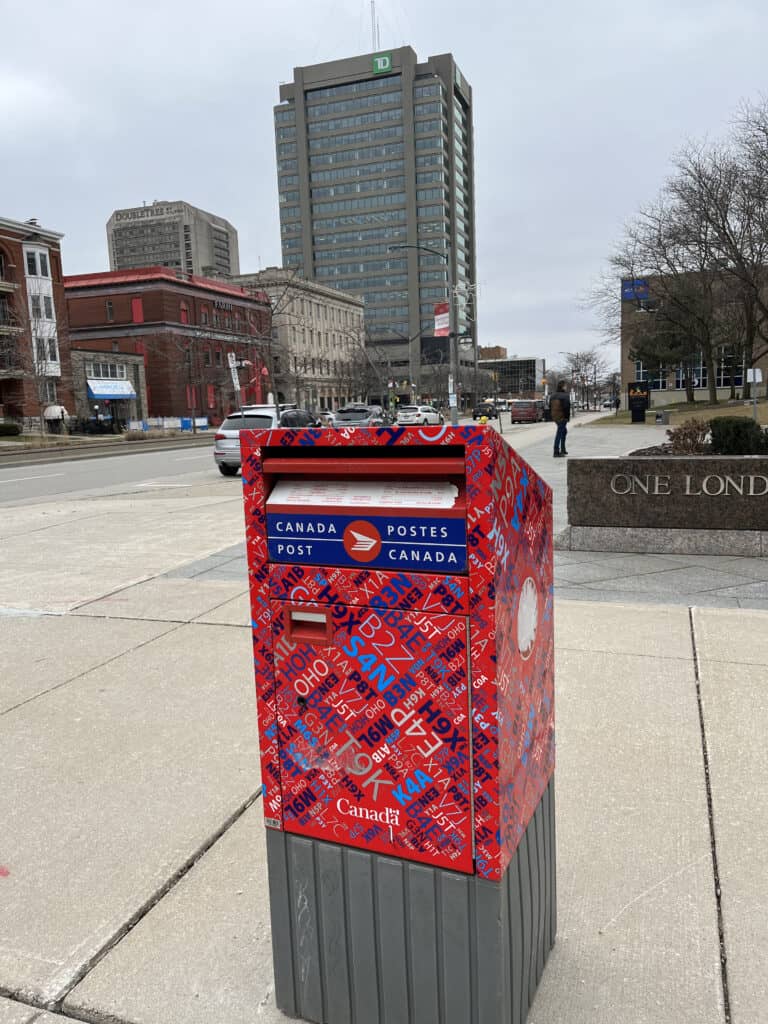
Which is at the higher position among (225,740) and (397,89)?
(397,89)

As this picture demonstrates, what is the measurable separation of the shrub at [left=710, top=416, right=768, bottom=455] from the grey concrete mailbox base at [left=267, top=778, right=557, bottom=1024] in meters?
7.03

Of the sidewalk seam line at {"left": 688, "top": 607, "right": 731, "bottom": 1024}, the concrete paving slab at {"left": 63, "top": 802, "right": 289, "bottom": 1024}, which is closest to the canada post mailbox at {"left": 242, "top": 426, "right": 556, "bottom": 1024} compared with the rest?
the concrete paving slab at {"left": 63, "top": 802, "right": 289, "bottom": 1024}

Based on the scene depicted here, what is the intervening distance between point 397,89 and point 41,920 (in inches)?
6063

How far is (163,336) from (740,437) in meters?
66.3

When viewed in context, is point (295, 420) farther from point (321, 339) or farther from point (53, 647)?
point (321, 339)

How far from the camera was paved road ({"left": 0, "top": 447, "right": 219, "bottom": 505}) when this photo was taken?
16125mm

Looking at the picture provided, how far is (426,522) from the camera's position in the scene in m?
1.63

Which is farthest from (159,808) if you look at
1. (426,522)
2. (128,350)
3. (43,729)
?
(128,350)

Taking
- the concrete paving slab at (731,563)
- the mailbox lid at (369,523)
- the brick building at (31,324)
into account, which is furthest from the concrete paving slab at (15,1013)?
the brick building at (31,324)

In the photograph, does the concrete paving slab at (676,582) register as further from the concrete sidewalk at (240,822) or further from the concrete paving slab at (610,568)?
the concrete sidewalk at (240,822)

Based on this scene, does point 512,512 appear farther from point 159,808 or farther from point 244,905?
point 159,808

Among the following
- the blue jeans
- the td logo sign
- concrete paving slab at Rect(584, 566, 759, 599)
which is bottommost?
concrete paving slab at Rect(584, 566, 759, 599)

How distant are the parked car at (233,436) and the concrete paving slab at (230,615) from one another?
12.2 metres

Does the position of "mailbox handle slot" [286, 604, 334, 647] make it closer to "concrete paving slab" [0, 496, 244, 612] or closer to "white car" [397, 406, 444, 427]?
"concrete paving slab" [0, 496, 244, 612]
